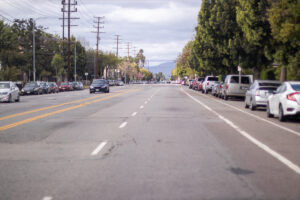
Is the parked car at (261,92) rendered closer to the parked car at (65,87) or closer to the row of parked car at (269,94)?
A: the row of parked car at (269,94)

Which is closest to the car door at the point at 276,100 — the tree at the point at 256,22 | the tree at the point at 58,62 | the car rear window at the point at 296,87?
the car rear window at the point at 296,87

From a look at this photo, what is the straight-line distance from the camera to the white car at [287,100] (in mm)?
16827

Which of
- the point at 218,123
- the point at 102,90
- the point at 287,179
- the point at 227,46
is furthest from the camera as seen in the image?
the point at 102,90

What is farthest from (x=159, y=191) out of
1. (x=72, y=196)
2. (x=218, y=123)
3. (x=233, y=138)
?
(x=218, y=123)

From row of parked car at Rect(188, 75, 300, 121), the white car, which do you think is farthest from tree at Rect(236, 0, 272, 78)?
the white car

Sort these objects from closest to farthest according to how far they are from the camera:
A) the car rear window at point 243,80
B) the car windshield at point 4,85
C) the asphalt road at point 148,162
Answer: the asphalt road at point 148,162, the car windshield at point 4,85, the car rear window at point 243,80

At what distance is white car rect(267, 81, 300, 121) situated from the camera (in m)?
16.8

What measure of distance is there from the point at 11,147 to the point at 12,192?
4495 mm

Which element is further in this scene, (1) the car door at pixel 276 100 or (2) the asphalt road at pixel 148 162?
(1) the car door at pixel 276 100

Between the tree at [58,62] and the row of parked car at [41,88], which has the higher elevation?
the tree at [58,62]

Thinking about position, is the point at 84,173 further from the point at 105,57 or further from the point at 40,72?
the point at 105,57

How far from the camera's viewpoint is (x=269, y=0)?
1103 inches

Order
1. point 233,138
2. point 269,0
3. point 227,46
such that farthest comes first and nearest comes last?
point 227,46 < point 269,0 < point 233,138

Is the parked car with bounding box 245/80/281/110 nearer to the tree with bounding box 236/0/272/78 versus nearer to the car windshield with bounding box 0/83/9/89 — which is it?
the tree with bounding box 236/0/272/78
